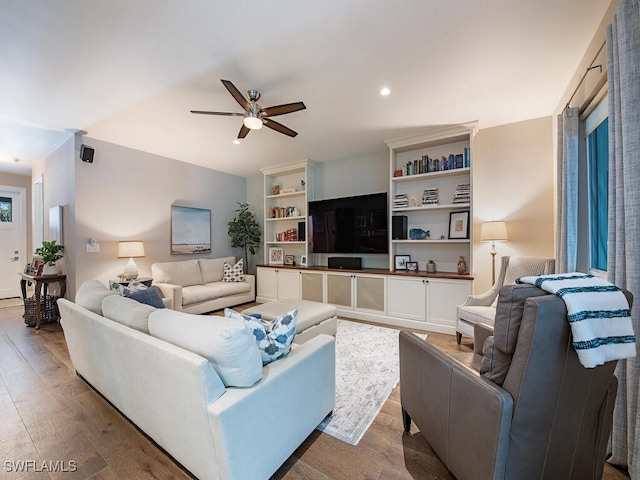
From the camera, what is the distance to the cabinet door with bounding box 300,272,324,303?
448 centimetres

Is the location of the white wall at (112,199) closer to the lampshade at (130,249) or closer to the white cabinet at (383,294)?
the lampshade at (130,249)

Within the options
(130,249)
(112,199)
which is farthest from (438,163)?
(112,199)

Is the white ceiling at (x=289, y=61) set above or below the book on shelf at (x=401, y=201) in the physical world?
above

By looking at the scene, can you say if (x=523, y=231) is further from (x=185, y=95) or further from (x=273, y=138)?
(x=185, y=95)

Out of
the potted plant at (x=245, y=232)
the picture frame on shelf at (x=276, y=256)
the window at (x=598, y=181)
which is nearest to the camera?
the window at (x=598, y=181)

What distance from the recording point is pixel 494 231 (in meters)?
3.22

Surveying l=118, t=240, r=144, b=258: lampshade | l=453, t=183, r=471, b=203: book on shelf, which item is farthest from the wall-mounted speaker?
A: l=453, t=183, r=471, b=203: book on shelf

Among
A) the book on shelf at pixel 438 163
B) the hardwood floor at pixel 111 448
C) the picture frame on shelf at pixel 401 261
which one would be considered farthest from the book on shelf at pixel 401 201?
the hardwood floor at pixel 111 448

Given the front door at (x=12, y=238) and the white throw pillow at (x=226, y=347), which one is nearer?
the white throw pillow at (x=226, y=347)

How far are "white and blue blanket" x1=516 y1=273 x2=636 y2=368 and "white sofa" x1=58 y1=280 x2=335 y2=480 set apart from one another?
1190mm

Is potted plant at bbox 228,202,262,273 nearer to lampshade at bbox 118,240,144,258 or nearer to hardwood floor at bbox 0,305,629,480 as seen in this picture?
lampshade at bbox 118,240,144,258

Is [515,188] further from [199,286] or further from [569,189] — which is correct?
[199,286]

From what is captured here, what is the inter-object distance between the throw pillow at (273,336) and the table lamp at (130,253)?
3.17 m

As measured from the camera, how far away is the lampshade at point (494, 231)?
3189 mm
